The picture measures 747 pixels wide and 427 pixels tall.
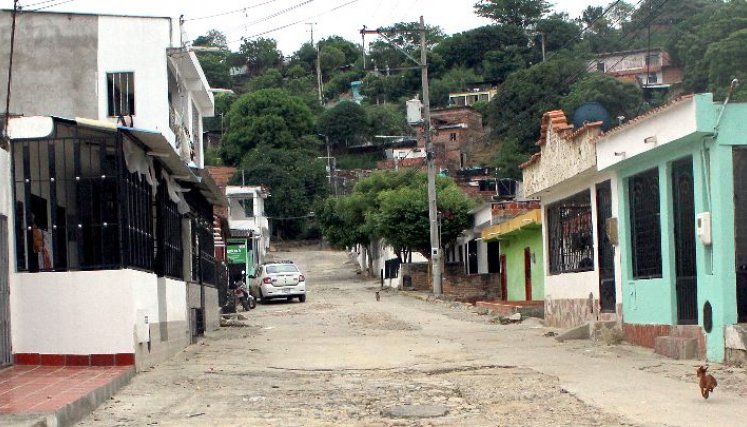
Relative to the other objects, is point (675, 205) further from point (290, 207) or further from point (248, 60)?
point (248, 60)

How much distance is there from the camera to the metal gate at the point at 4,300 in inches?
530

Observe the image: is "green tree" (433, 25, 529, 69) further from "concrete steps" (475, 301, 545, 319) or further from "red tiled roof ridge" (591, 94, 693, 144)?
"red tiled roof ridge" (591, 94, 693, 144)

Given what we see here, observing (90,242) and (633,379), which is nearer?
(633,379)

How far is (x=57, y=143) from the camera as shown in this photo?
13914 millimetres

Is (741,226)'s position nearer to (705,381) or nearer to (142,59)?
(705,381)

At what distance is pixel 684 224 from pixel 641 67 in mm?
75183

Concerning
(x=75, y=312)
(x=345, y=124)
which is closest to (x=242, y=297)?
(x=75, y=312)

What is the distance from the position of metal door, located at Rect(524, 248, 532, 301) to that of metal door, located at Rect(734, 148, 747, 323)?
67.9 feet

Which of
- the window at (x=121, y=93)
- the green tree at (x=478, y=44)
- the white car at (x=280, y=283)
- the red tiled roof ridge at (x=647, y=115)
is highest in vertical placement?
the green tree at (x=478, y=44)

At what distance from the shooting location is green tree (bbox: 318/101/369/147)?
312ft

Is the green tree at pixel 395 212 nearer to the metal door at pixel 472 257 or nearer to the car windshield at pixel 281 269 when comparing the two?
the metal door at pixel 472 257

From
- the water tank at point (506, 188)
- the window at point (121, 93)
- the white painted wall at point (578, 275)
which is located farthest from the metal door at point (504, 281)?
the water tank at point (506, 188)

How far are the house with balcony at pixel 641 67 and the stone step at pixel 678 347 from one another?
59.0m

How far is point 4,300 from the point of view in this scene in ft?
44.7
